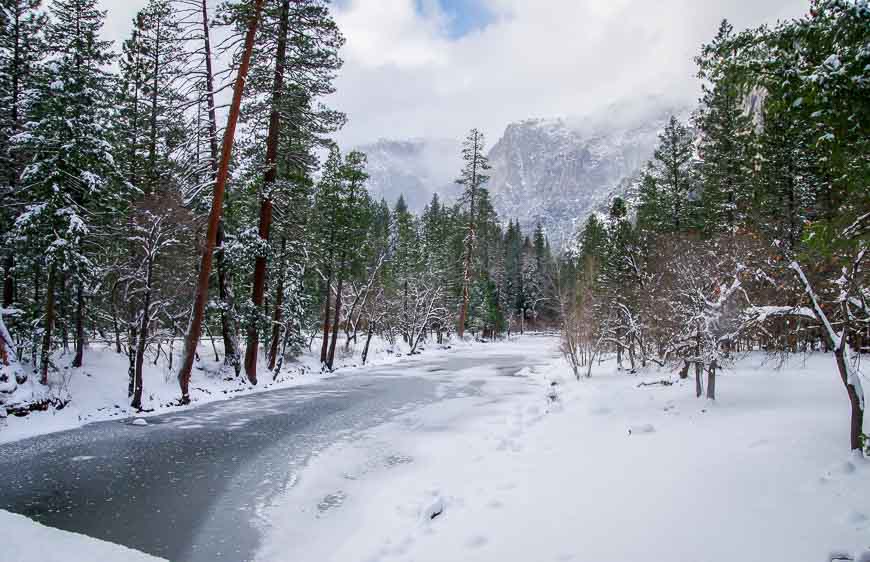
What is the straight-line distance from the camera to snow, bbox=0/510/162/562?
4945 millimetres

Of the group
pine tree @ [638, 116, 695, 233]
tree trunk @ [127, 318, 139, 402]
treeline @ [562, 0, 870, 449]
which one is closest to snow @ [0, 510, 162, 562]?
treeline @ [562, 0, 870, 449]

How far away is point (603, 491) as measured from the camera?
6211mm

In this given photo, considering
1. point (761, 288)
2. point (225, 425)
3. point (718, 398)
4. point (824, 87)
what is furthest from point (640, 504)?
point (225, 425)

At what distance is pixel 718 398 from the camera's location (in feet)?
38.6

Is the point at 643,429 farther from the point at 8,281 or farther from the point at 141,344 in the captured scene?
the point at 8,281

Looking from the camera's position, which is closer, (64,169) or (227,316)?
(64,169)

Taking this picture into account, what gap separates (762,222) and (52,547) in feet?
48.0

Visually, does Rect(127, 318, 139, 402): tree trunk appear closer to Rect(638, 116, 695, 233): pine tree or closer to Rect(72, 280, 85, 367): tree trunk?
Rect(72, 280, 85, 367): tree trunk

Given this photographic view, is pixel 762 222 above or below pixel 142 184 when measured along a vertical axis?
below

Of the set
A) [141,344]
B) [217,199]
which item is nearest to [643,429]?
[217,199]

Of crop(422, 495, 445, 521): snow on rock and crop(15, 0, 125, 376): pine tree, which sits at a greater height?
crop(15, 0, 125, 376): pine tree

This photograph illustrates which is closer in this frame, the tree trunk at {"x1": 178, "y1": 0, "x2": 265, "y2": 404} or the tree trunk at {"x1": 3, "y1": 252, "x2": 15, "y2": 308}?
the tree trunk at {"x1": 178, "y1": 0, "x2": 265, "y2": 404}

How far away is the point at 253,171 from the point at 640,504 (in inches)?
650

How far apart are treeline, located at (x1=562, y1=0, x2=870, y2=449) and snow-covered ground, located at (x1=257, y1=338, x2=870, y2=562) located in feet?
4.26
